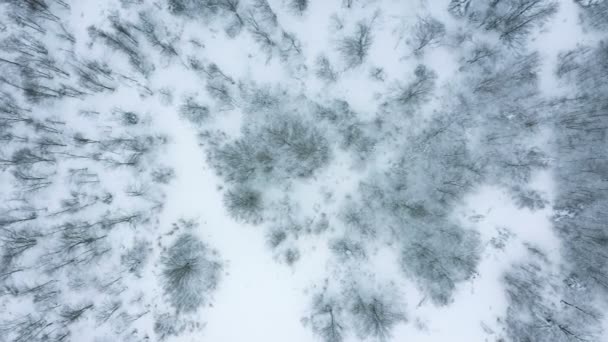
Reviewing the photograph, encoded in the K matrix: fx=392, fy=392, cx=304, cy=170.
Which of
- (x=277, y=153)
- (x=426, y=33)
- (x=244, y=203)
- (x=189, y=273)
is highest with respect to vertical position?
(x=426, y=33)

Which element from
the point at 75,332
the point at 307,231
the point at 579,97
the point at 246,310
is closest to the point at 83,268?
the point at 75,332

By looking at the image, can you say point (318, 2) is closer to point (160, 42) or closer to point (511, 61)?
point (160, 42)

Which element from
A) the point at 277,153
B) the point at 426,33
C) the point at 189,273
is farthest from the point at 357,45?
the point at 189,273

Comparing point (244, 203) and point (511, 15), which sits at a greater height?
point (511, 15)

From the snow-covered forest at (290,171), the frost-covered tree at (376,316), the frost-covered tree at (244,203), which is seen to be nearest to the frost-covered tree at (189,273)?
the snow-covered forest at (290,171)

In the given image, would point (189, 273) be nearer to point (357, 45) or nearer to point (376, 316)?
point (376, 316)

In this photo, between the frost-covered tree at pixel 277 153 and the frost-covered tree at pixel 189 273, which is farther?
the frost-covered tree at pixel 277 153

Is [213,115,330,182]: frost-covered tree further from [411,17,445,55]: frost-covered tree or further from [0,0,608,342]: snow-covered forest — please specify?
[411,17,445,55]: frost-covered tree

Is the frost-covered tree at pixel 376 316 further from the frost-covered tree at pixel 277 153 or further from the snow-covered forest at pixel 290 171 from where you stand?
the frost-covered tree at pixel 277 153
